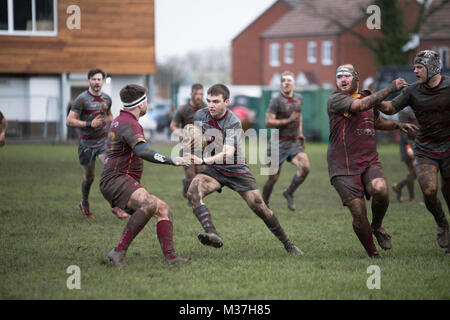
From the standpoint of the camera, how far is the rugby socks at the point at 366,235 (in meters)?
7.82

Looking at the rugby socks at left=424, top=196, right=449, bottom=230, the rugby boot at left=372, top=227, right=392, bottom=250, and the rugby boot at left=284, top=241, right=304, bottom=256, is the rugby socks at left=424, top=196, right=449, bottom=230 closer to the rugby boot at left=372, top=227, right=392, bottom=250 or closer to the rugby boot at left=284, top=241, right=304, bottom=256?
the rugby boot at left=372, top=227, right=392, bottom=250

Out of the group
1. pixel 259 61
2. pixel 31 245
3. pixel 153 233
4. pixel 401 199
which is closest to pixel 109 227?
pixel 153 233

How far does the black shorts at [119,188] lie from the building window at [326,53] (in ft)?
170

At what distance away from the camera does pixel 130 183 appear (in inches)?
295

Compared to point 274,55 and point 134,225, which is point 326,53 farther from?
point 134,225

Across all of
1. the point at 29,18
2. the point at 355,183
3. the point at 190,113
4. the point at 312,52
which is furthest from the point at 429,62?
the point at 312,52

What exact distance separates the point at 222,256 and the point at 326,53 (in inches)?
2039

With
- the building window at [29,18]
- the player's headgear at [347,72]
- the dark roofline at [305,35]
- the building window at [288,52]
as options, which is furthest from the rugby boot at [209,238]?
the building window at [288,52]

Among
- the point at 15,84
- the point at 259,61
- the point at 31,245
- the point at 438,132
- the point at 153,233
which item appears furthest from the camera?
the point at 259,61

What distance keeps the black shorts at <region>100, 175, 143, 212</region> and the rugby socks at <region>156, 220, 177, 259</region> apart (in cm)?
45

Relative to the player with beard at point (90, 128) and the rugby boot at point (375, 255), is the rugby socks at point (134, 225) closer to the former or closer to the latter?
the rugby boot at point (375, 255)

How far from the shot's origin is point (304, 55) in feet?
198
